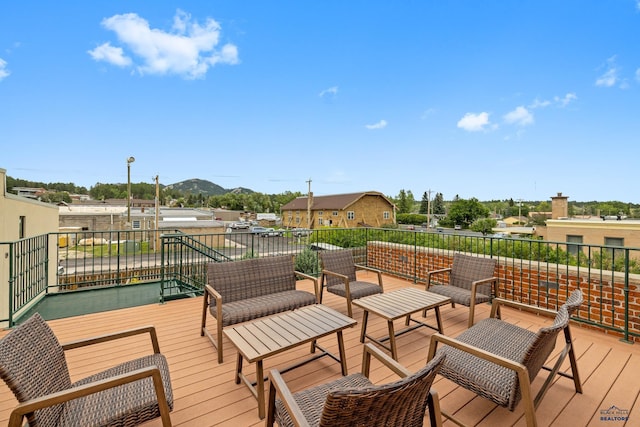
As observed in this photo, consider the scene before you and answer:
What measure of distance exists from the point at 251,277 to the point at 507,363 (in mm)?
2677

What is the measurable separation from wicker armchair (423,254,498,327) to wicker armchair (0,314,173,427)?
3.23 metres

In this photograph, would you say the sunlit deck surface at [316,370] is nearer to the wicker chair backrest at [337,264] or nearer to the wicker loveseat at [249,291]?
the wicker loveseat at [249,291]

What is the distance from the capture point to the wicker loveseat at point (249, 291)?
9.66 ft

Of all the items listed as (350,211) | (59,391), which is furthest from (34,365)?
(350,211)

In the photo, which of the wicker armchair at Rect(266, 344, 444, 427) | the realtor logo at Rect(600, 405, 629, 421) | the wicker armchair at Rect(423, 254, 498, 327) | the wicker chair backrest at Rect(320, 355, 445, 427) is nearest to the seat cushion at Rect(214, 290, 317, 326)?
the wicker armchair at Rect(266, 344, 444, 427)

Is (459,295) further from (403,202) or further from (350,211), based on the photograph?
(403,202)

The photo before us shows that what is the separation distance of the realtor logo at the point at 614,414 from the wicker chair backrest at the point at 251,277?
303 cm

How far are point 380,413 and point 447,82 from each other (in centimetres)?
1461

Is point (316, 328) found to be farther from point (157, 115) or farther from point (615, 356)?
point (157, 115)

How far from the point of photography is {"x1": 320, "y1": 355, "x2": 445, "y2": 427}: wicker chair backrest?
3.26 ft

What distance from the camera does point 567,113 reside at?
1691cm

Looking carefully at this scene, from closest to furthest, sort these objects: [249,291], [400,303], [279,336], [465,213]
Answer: [279,336]
[400,303]
[249,291]
[465,213]

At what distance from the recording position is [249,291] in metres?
3.42

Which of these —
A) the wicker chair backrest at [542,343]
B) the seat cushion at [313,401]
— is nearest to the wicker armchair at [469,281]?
the wicker chair backrest at [542,343]
